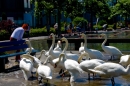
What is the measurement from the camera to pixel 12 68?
1295 cm

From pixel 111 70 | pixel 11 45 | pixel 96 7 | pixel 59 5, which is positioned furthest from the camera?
pixel 96 7

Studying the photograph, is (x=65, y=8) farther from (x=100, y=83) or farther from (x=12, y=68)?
(x=100, y=83)

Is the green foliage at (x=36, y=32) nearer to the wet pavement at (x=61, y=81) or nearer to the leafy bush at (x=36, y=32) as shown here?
the leafy bush at (x=36, y=32)

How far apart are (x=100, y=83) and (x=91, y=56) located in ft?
10.6

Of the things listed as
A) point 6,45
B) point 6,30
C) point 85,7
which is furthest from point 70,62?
point 85,7

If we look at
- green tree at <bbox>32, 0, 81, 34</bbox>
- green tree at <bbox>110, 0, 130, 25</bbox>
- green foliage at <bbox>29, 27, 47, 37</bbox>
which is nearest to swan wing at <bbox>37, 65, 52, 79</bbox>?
green tree at <bbox>32, 0, 81, 34</bbox>

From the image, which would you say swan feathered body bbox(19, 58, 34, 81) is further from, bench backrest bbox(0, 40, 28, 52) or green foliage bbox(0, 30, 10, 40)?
green foliage bbox(0, 30, 10, 40)

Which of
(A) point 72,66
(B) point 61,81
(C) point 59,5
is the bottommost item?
(B) point 61,81

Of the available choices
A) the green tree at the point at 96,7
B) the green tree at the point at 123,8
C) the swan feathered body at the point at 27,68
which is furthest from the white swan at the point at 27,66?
the green tree at the point at 123,8

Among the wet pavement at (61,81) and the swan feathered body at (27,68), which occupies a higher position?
the swan feathered body at (27,68)

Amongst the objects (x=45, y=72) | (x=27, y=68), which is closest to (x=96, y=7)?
(x=27, y=68)

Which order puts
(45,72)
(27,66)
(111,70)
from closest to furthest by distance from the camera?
(111,70) < (45,72) < (27,66)

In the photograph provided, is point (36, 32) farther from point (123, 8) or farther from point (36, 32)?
point (123, 8)

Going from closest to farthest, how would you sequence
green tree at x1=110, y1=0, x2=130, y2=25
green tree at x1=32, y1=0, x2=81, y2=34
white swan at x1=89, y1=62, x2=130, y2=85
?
white swan at x1=89, y1=62, x2=130, y2=85 < green tree at x1=32, y1=0, x2=81, y2=34 < green tree at x1=110, y1=0, x2=130, y2=25
